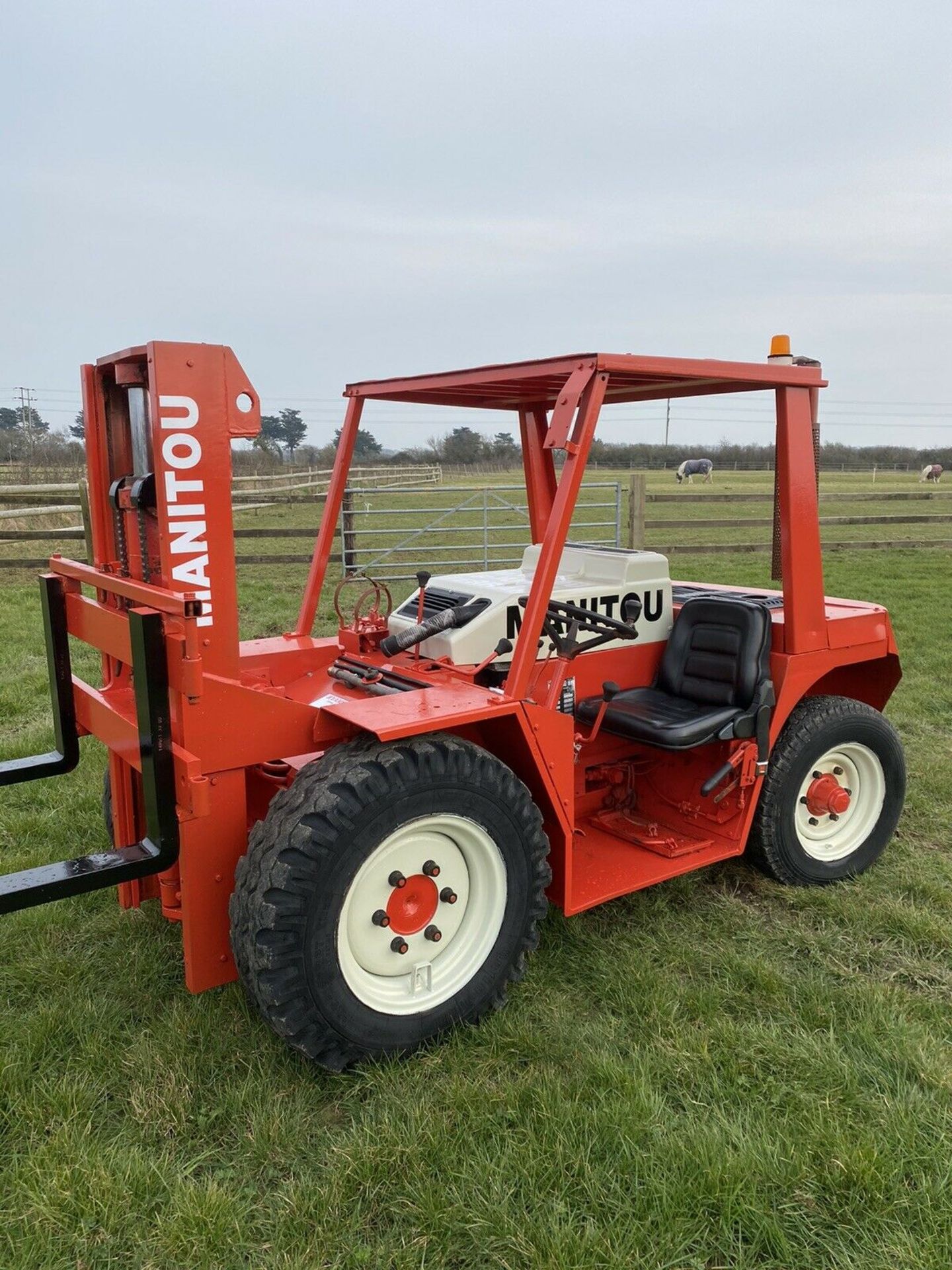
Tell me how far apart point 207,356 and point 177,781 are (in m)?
1.28

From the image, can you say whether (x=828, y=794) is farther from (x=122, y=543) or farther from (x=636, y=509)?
(x=636, y=509)

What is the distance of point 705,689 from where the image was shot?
394cm

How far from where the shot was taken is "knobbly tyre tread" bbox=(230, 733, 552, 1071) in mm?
2646

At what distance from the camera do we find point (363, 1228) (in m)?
2.32

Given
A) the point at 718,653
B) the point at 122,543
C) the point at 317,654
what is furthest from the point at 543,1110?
the point at 122,543

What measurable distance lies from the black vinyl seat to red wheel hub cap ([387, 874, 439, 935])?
1124 mm

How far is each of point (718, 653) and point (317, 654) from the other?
5.78ft

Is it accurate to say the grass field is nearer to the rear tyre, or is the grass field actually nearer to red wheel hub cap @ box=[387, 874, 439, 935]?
the rear tyre

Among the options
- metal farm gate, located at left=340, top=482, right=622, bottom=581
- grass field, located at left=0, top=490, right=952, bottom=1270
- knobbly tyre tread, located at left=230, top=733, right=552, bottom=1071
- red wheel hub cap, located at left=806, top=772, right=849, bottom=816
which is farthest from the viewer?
metal farm gate, located at left=340, top=482, right=622, bottom=581

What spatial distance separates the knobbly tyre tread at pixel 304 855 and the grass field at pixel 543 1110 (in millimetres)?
245

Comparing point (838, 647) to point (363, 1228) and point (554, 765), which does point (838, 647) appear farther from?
point (363, 1228)

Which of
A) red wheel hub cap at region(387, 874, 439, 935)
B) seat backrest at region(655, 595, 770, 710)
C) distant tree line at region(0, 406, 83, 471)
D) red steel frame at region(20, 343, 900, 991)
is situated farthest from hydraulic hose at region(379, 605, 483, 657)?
distant tree line at region(0, 406, 83, 471)

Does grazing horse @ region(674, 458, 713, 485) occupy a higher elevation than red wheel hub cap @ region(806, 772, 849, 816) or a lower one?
higher

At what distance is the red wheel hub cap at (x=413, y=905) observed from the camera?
118 inches
